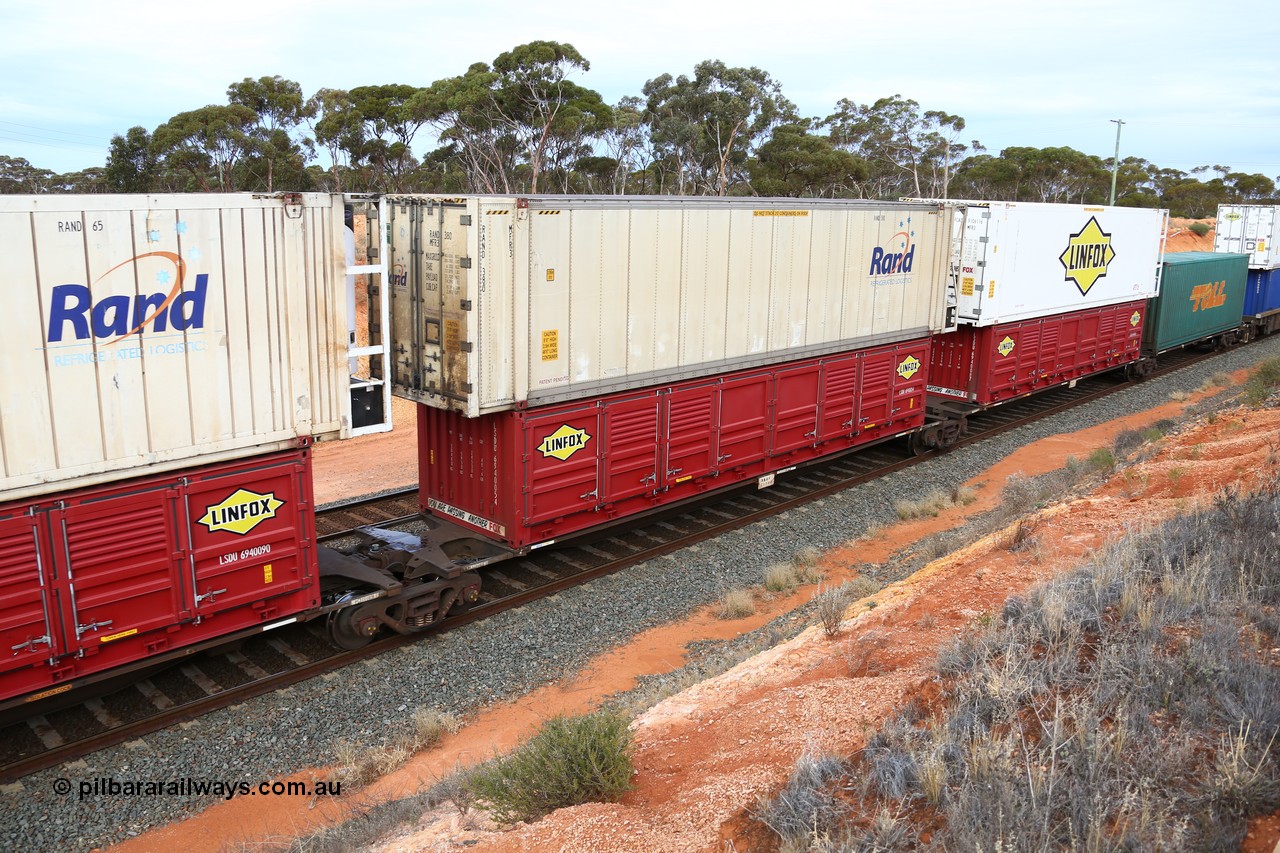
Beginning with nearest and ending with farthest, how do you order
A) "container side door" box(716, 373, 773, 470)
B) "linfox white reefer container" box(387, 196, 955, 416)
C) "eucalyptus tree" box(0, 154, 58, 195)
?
1. "linfox white reefer container" box(387, 196, 955, 416)
2. "container side door" box(716, 373, 773, 470)
3. "eucalyptus tree" box(0, 154, 58, 195)

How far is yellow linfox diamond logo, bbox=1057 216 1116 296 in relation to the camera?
69.6 feet

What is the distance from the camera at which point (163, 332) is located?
8086 millimetres

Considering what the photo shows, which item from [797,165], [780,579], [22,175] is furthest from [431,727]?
[22,175]

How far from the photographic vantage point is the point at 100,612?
26.6 feet

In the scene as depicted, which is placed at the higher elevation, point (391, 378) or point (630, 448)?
point (391, 378)

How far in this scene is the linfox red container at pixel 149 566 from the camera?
7656 mm

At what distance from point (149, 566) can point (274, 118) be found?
3778cm

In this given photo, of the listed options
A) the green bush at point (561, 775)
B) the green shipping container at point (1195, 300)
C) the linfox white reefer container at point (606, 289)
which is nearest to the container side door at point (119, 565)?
the linfox white reefer container at point (606, 289)

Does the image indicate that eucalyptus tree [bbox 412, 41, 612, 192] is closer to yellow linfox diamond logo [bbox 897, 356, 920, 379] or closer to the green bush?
yellow linfox diamond logo [bbox 897, 356, 920, 379]

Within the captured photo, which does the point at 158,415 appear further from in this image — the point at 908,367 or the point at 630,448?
the point at 908,367

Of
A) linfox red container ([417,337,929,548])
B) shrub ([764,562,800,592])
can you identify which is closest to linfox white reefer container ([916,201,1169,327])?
linfox red container ([417,337,929,548])

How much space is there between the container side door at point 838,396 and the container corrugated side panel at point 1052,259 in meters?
4.19

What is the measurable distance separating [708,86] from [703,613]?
41.9 m

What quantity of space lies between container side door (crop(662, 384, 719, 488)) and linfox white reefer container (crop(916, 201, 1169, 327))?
7825 mm
